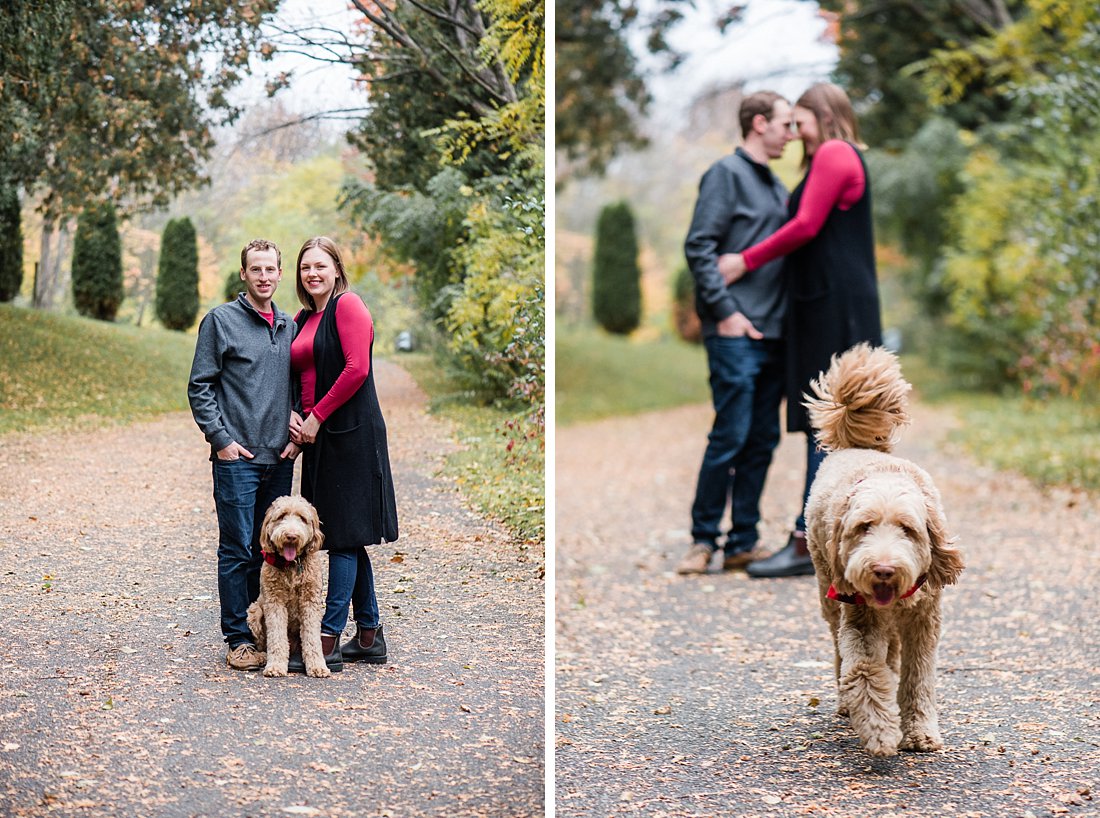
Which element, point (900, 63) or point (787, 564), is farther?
point (900, 63)

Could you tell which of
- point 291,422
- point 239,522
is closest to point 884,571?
point 291,422

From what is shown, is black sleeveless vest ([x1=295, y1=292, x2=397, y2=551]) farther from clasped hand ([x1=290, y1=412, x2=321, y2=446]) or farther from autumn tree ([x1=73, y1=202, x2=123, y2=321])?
autumn tree ([x1=73, y1=202, x2=123, y2=321])

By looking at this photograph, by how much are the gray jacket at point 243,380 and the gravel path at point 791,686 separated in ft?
4.73

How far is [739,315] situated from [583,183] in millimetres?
17220

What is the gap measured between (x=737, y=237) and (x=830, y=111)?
2.71 feet

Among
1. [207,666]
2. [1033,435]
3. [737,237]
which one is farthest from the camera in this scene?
[1033,435]

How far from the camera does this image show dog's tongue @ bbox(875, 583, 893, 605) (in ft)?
11.0

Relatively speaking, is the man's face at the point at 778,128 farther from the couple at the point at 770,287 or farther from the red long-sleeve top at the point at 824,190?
the red long-sleeve top at the point at 824,190

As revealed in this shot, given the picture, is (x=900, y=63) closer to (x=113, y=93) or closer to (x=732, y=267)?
(x=732, y=267)

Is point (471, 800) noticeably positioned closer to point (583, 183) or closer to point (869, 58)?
point (869, 58)

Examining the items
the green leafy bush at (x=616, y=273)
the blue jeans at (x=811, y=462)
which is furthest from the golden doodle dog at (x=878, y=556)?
the green leafy bush at (x=616, y=273)

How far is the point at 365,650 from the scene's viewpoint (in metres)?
3.40

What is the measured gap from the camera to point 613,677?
4.95 meters

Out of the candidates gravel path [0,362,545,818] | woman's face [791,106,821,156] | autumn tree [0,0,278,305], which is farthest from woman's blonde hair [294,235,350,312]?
woman's face [791,106,821,156]
